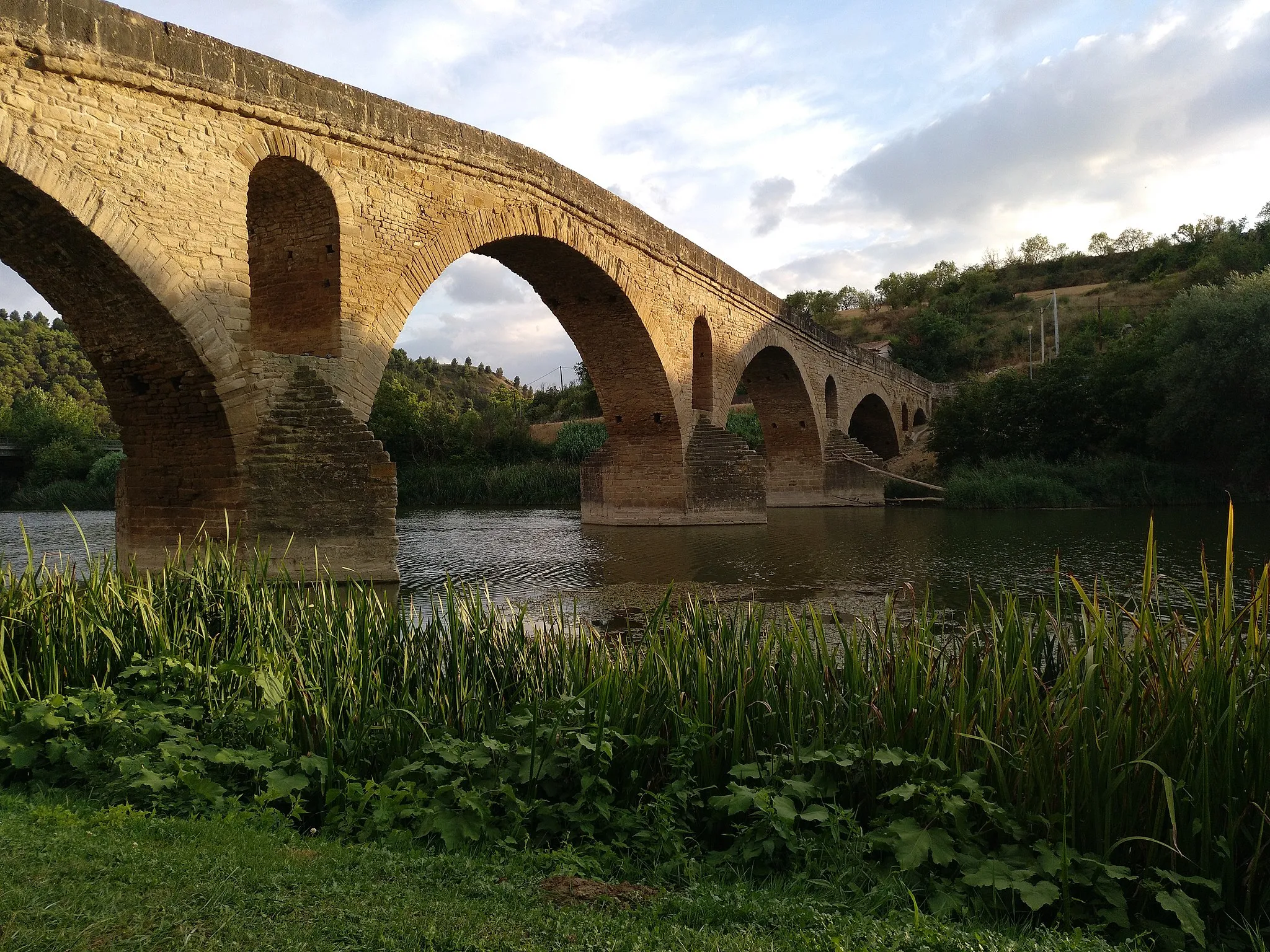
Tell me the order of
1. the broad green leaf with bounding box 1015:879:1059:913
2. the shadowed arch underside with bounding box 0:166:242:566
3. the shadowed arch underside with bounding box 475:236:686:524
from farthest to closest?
the shadowed arch underside with bounding box 475:236:686:524 < the shadowed arch underside with bounding box 0:166:242:566 < the broad green leaf with bounding box 1015:879:1059:913

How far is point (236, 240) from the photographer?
8891mm

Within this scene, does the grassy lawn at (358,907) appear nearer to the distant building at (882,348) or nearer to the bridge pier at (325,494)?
the bridge pier at (325,494)

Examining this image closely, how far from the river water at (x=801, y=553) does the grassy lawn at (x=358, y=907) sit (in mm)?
2774

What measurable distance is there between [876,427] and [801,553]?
24588 mm

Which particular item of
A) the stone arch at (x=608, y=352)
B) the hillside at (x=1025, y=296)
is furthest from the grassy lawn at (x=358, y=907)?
the hillside at (x=1025, y=296)

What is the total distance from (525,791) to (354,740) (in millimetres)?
680

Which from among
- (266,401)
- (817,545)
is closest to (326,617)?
(266,401)

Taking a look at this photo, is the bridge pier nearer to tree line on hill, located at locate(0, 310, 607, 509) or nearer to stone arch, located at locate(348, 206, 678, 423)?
stone arch, located at locate(348, 206, 678, 423)

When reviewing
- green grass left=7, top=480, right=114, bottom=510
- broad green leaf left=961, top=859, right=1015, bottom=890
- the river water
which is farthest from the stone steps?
broad green leaf left=961, top=859, right=1015, bottom=890

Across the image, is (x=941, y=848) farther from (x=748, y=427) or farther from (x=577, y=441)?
(x=748, y=427)

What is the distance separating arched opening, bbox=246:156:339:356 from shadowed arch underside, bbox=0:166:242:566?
1.38 m

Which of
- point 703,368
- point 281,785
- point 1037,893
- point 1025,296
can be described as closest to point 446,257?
point 703,368

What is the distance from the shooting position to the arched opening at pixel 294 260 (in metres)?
9.87

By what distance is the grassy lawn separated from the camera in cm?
210
